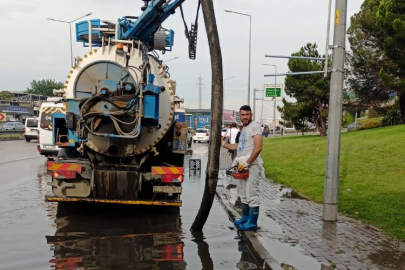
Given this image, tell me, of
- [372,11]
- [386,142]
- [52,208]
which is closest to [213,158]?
[52,208]

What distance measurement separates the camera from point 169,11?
826 centimetres

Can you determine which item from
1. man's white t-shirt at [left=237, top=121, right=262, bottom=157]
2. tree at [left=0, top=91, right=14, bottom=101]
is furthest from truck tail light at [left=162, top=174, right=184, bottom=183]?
tree at [left=0, top=91, right=14, bottom=101]

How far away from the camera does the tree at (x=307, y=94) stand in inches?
1256

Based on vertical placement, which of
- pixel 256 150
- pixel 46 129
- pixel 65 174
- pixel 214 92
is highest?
pixel 214 92

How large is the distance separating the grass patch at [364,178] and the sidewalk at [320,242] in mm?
466

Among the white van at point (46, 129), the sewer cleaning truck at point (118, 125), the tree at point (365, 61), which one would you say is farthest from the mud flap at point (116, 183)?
the tree at point (365, 61)

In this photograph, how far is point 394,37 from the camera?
67.6 ft

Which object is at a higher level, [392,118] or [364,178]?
[392,118]

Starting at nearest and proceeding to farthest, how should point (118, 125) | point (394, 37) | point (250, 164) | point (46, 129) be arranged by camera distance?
point (250, 164)
point (118, 125)
point (46, 129)
point (394, 37)

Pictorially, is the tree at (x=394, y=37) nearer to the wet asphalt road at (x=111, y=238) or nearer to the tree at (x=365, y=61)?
the tree at (x=365, y=61)

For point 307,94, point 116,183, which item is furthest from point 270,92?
point 116,183

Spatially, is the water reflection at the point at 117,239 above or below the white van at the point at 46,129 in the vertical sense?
below

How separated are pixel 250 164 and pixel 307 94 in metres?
27.3

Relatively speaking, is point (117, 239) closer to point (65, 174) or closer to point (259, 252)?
point (65, 174)
